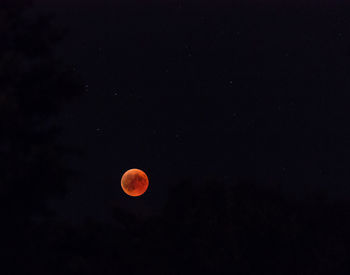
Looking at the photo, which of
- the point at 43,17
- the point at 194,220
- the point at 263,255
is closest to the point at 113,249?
the point at 194,220

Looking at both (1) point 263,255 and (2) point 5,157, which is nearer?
(2) point 5,157

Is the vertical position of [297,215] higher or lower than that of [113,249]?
lower

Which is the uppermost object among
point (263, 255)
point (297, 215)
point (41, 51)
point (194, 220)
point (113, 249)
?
point (41, 51)

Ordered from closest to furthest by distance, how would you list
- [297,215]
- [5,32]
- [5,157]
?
[5,157]
[5,32]
[297,215]

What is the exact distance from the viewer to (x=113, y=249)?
71.9 feet

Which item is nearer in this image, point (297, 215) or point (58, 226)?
point (58, 226)

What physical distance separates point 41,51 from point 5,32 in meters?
1.01

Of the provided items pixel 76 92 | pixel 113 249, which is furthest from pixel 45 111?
pixel 113 249

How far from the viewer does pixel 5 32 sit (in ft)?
54.5

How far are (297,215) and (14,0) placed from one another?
13.9 metres

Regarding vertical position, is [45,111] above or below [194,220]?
above

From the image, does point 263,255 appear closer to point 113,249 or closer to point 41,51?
point 113,249

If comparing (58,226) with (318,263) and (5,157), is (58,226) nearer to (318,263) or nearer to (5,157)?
(5,157)

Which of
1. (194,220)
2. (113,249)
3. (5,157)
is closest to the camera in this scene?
(5,157)
